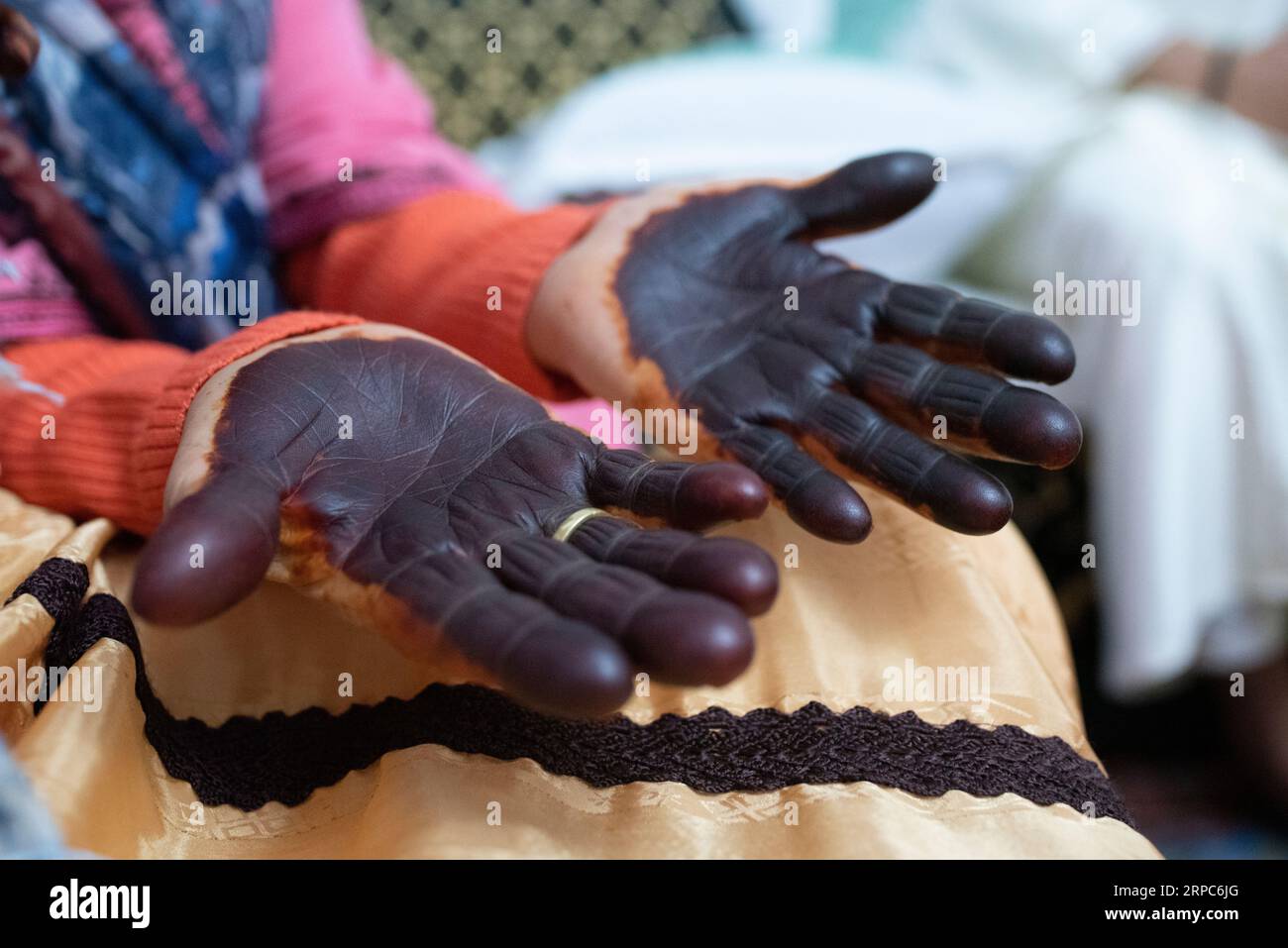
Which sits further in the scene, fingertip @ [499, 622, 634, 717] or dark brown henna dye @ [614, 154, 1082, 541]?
dark brown henna dye @ [614, 154, 1082, 541]

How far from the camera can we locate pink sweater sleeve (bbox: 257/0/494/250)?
2.31ft

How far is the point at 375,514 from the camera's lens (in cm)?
37

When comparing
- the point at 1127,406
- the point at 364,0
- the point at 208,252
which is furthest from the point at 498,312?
the point at 364,0

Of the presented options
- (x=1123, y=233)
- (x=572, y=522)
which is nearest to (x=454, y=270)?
(x=572, y=522)

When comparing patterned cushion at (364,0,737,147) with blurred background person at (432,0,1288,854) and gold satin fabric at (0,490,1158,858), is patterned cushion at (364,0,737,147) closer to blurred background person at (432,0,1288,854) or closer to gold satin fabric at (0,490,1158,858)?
blurred background person at (432,0,1288,854)

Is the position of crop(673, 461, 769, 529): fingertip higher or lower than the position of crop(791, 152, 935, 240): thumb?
lower

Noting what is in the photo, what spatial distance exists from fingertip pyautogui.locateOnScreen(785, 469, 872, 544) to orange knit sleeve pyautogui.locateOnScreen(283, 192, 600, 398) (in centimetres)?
21

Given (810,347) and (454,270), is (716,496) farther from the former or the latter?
(454,270)

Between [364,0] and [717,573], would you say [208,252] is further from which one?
[364,0]

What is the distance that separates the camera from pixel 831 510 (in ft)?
1.28

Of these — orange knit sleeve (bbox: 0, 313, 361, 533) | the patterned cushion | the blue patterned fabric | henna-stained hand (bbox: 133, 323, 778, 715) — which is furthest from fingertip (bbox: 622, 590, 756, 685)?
the patterned cushion

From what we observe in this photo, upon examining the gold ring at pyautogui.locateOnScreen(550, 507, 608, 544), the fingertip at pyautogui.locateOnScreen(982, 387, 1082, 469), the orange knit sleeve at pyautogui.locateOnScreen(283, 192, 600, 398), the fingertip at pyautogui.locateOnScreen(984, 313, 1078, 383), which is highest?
the orange knit sleeve at pyautogui.locateOnScreen(283, 192, 600, 398)

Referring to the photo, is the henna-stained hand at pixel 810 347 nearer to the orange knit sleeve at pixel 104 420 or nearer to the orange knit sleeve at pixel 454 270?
the orange knit sleeve at pixel 454 270

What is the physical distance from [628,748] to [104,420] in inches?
11.0
